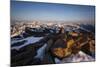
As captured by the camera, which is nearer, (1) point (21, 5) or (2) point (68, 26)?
(1) point (21, 5)

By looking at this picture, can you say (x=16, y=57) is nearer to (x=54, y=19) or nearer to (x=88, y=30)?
(x=54, y=19)

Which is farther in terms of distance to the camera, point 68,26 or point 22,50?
point 68,26

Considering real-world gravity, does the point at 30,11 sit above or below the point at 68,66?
above

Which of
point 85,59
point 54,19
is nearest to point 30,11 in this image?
point 54,19

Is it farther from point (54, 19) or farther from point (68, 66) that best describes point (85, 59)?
point (54, 19)

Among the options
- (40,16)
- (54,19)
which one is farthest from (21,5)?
(54,19)

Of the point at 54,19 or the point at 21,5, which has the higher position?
the point at 21,5

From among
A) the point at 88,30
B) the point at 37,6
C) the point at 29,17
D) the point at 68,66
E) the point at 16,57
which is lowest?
the point at 68,66

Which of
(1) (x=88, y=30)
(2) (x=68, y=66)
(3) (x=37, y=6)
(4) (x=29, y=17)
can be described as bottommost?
(2) (x=68, y=66)
